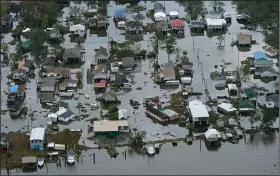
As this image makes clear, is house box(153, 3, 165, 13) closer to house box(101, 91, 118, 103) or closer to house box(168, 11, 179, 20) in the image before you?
house box(168, 11, 179, 20)

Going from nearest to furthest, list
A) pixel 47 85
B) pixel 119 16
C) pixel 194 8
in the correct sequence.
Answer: pixel 47 85
pixel 119 16
pixel 194 8

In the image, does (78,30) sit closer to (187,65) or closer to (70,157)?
(187,65)

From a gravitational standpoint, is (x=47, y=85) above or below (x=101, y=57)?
below

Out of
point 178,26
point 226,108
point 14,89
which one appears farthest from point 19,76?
point 226,108

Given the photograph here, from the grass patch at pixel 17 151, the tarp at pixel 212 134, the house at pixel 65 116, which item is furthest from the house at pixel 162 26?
the grass patch at pixel 17 151

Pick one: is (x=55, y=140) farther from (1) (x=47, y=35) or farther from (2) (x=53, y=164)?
(1) (x=47, y=35)

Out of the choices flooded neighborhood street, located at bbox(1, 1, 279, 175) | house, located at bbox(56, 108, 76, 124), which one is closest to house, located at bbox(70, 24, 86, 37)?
flooded neighborhood street, located at bbox(1, 1, 279, 175)

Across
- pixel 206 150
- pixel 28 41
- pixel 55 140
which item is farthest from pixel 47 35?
pixel 206 150
